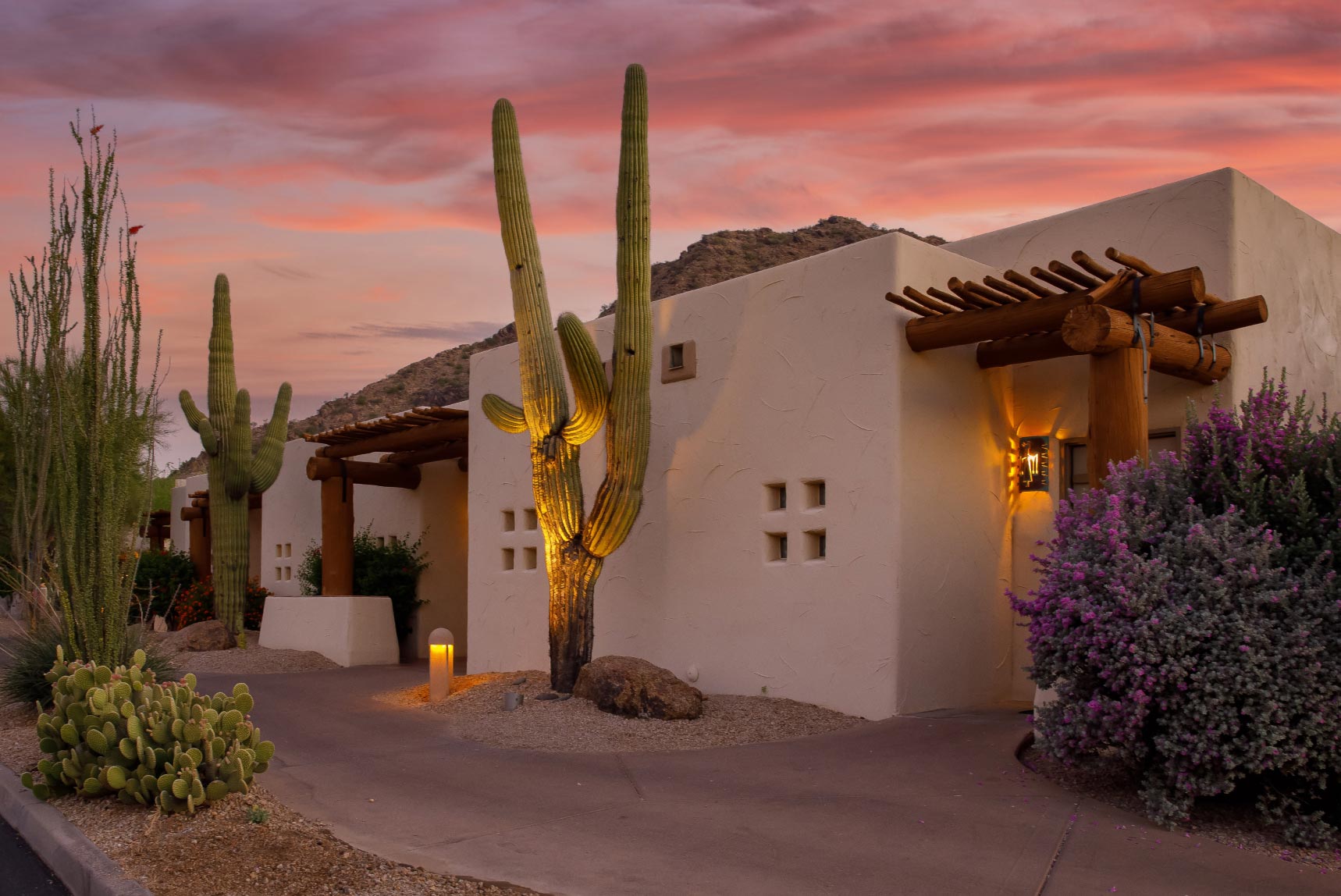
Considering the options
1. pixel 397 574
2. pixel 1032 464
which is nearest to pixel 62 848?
pixel 1032 464

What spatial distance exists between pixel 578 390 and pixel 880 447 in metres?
2.71

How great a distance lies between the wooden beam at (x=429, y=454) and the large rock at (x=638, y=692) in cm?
577

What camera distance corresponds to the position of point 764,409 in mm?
9711

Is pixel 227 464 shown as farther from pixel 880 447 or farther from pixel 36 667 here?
pixel 880 447

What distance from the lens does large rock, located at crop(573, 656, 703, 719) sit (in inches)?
340

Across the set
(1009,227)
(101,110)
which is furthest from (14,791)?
(1009,227)

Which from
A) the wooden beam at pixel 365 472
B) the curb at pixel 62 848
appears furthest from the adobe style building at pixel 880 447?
the wooden beam at pixel 365 472

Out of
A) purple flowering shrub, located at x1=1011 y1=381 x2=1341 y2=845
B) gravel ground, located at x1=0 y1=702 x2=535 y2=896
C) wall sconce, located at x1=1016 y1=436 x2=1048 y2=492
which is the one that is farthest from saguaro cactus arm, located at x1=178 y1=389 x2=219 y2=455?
purple flowering shrub, located at x1=1011 y1=381 x2=1341 y2=845

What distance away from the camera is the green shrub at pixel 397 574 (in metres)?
15.8

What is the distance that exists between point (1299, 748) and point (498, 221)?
773 cm

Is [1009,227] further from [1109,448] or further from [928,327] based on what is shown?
[1109,448]

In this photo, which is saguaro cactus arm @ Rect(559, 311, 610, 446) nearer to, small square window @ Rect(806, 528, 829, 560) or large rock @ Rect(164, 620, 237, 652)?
small square window @ Rect(806, 528, 829, 560)

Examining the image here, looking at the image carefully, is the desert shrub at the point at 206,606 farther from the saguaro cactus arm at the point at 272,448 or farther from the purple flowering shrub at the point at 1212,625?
the purple flowering shrub at the point at 1212,625

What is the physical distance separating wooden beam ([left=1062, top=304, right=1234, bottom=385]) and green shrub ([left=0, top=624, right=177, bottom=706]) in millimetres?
7110
